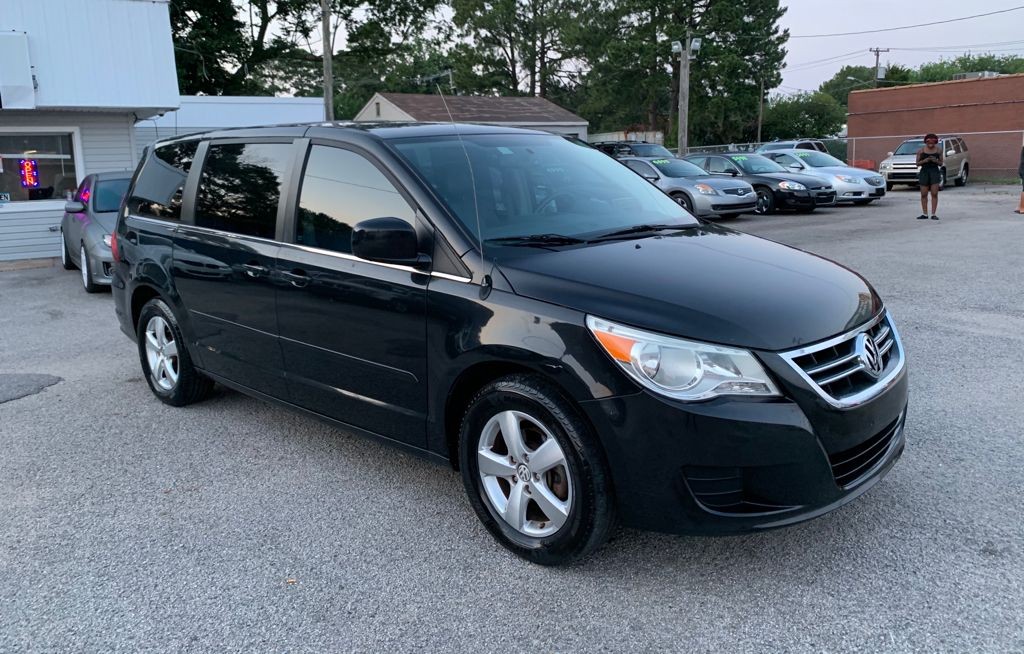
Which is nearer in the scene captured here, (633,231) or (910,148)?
(633,231)

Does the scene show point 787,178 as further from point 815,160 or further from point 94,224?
point 94,224

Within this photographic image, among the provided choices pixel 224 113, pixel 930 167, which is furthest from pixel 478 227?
pixel 224 113

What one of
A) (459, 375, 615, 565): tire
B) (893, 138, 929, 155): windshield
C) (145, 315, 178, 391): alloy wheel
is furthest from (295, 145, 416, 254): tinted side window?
(893, 138, 929, 155): windshield

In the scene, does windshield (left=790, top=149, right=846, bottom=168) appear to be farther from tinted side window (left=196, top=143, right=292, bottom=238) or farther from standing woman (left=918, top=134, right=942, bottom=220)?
tinted side window (left=196, top=143, right=292, bottom=238)

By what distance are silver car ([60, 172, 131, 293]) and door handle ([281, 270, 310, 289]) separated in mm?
6686

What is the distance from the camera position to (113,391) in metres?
5.86

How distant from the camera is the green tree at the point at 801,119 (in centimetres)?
5894

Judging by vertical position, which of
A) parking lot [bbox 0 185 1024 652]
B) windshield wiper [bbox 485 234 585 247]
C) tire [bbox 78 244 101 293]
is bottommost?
parking lot [bbox 0 185 1024 652]

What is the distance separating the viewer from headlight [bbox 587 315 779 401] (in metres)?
2.83

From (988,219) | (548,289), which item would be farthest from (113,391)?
(988,219)

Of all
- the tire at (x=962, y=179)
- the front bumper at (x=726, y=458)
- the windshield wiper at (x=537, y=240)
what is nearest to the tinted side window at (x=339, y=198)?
the windshield wiper at (x=537, y=240)

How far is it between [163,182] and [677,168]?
48.6 feet

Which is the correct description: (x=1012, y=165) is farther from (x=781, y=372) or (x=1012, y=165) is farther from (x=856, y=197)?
(x=781, y=372)

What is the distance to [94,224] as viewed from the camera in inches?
399
